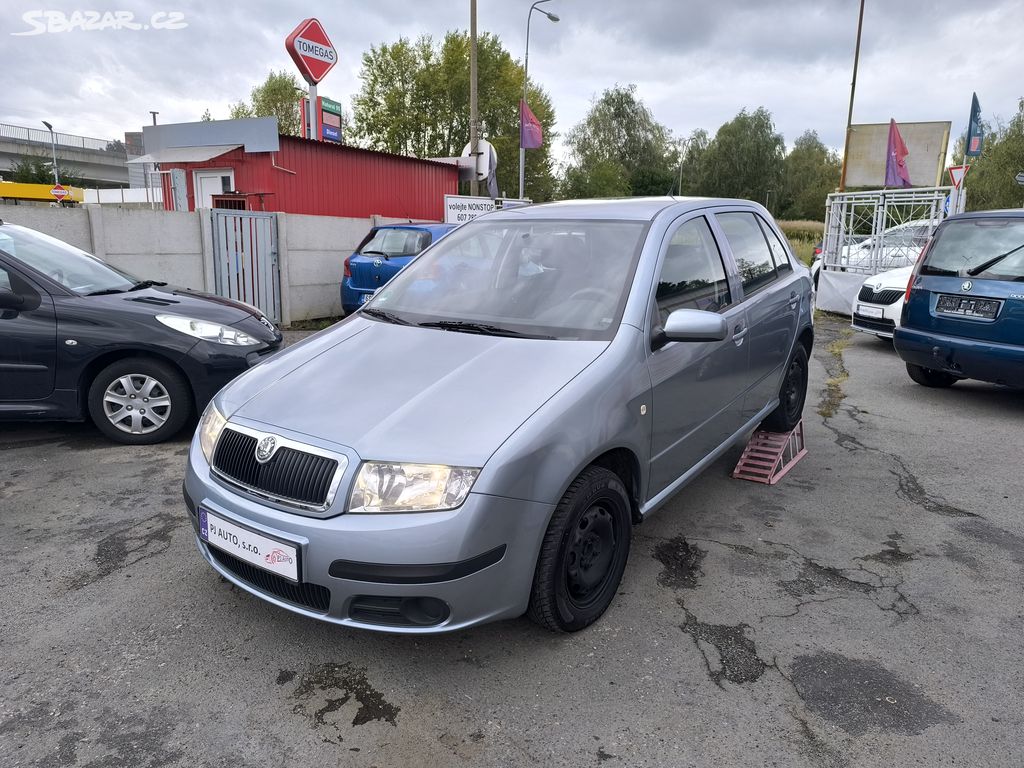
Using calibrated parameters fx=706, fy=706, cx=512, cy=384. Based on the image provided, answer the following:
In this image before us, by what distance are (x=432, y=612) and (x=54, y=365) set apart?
3.82 m

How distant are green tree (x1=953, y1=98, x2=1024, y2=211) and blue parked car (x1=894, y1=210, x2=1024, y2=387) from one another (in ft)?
108

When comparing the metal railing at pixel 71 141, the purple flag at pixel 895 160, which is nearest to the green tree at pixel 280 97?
the metal railing at pixel 71 141

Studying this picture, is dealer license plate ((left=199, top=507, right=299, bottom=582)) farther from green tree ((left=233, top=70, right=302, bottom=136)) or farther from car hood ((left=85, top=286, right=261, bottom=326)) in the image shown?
green tree ((left=233, top=70, right=302, bottom=136))

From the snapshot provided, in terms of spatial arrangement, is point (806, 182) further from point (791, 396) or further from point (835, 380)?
point (791, 396)

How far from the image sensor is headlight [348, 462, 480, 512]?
7.46ft

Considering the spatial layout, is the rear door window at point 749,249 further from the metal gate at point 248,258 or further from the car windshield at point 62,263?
the metal gate at point 248,258

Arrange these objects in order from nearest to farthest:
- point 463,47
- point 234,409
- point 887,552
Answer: point 234,409, point 887,552, point 463,47

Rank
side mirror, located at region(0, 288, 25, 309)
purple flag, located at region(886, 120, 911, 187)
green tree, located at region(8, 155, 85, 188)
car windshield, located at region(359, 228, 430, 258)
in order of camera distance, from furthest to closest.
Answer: green tree, located at region(8, 155, 85, 188), purple flag, located at region(886, 120, 911, 187), car windshield, located at region(359, 228, 430, 258), side mirror, located at region(0, 288, 25, 309)

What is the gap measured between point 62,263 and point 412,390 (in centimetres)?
400

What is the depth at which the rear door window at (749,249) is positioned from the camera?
4.09 meters

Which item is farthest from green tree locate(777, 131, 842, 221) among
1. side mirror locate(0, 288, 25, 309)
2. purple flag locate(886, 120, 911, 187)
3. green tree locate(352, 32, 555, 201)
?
side mirror locate(0, 288, 25, 309)

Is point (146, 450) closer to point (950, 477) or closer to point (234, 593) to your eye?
point (234, 593)

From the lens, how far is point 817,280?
14453 millimetres

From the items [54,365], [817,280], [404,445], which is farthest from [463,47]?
[404,445]
